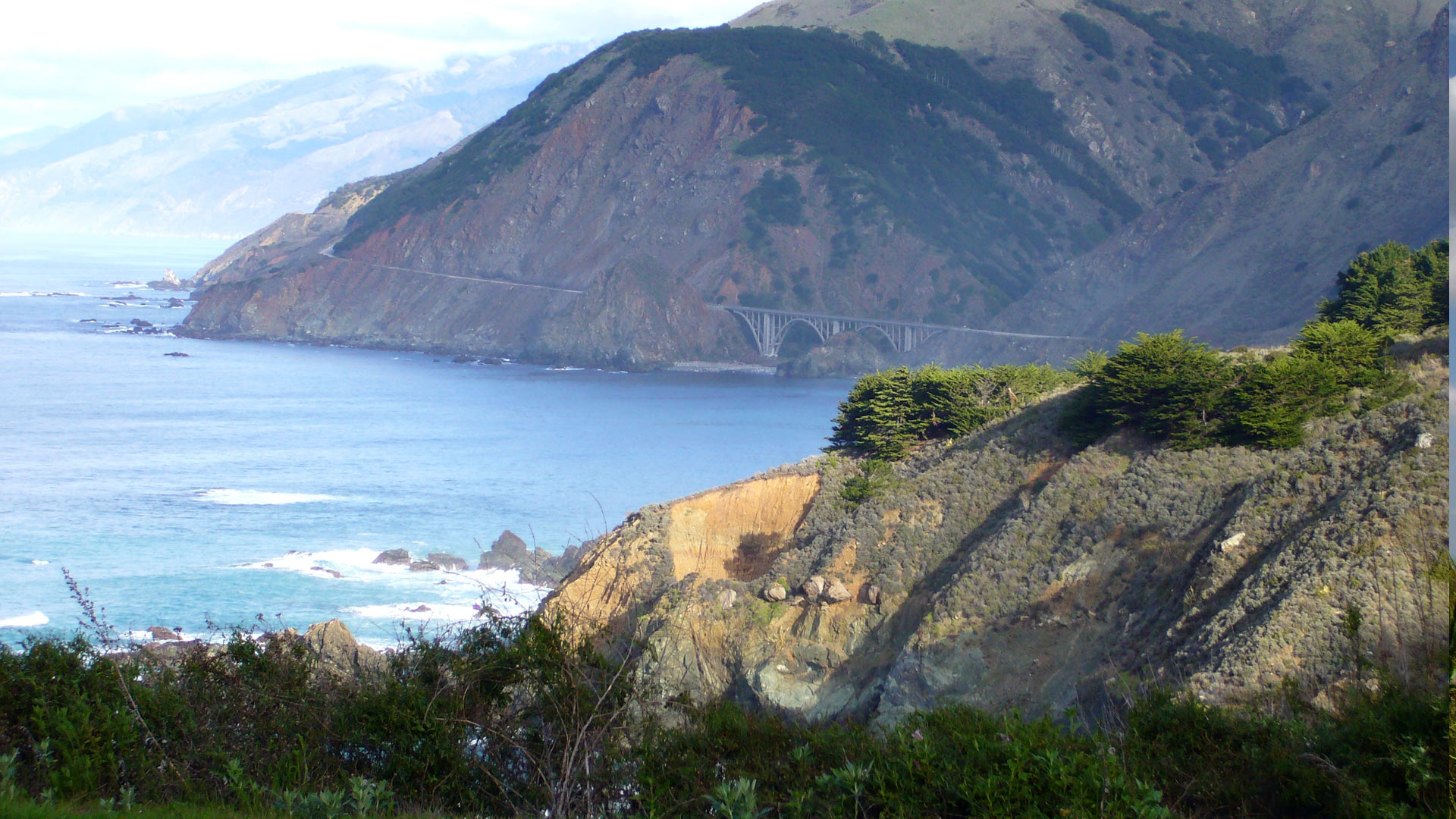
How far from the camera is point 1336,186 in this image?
72562mm

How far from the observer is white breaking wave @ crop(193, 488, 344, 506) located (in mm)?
49500

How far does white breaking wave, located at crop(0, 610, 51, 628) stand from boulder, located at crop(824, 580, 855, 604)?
23.3 metres

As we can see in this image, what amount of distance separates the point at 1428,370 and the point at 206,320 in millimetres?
111655

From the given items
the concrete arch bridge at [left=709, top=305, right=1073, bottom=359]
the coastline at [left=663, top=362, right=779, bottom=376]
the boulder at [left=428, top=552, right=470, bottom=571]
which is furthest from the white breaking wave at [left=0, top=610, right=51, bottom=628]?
the concrete arch bridge at [left=709, top=305, right=1073, bottom=359]

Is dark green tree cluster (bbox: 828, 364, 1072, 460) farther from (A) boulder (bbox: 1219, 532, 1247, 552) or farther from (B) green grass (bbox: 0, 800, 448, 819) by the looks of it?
(B) green grass (bbox: 0, 800, 448, 819)

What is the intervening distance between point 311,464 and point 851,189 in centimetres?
6849

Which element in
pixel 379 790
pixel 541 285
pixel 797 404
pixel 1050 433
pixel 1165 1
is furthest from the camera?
pixel 1165 1

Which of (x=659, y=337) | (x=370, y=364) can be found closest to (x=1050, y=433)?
(x=659, y=337)

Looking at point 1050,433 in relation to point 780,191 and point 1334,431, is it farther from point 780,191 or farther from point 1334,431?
point 780,191

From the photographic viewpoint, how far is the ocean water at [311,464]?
36844 millimetres

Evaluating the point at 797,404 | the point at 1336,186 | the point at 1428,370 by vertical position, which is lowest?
the point at 797,404

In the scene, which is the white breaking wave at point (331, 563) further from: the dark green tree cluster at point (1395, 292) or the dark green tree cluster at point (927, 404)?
the dark green tree cluster at point (1395, 292)

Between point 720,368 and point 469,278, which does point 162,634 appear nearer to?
point 720,368

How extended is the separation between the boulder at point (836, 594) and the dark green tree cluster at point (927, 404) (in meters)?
5.48
